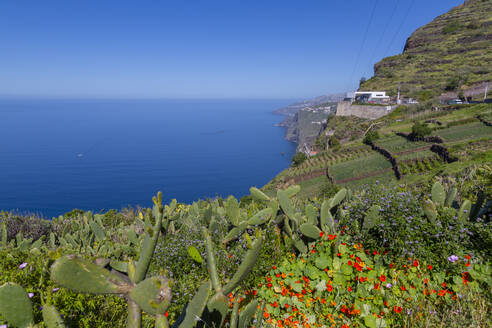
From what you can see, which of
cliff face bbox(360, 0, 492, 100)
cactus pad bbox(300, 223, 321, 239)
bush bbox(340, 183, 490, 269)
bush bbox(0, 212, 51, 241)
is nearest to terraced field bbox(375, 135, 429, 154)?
bush bbox(340, 183, 490, 269)

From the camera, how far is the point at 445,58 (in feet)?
202

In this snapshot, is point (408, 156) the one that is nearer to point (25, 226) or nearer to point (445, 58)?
point (25, 226)

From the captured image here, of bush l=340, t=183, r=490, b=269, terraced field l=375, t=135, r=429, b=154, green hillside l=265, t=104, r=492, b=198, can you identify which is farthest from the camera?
terraced field l=375, t=135, r=429, b=154

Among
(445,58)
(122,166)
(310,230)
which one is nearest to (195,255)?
(310,230)

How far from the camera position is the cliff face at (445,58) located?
47875mm

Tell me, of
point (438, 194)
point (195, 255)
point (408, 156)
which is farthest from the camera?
point (408, 156)

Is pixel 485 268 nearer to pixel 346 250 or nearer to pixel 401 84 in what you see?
pixel 346 250

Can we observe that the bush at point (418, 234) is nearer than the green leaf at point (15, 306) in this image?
No

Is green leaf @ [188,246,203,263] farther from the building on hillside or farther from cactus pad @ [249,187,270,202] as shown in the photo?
the building on hillside

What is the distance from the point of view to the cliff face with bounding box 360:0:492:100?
47.9 meters

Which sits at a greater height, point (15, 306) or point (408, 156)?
point (15, 306)

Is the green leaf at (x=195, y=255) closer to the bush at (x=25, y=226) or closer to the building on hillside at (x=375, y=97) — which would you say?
the bush at (x=25, y=226)

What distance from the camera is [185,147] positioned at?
121 m

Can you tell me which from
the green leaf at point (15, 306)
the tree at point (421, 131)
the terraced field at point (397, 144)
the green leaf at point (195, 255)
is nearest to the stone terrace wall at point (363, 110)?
the terraced field at point (397, 144)
